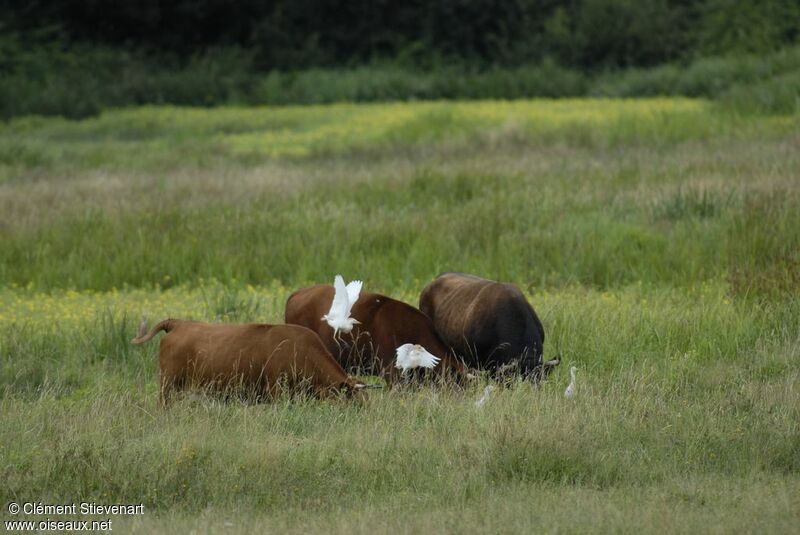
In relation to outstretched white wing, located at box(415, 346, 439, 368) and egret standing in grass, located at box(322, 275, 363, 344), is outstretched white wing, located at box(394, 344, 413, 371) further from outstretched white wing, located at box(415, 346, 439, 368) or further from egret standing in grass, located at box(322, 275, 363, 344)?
egret standing in grass, located at box(322, 275, 363, 344)

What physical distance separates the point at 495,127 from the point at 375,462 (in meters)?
22.6

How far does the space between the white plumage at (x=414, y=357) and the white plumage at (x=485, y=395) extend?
0.41 meters

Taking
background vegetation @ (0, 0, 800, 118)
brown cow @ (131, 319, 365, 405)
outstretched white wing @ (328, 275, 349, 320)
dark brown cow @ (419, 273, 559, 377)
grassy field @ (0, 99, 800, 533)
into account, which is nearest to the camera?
grassy field @ (0, 99, 800, 533)

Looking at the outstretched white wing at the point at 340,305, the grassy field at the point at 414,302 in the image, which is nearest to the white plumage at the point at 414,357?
the grassy field at the point at 414,302

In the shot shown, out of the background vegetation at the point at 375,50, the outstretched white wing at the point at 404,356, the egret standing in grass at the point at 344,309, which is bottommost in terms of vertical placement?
the background vegetation at the point at 375,50

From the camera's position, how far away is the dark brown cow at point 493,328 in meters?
8.93

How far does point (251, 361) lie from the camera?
8.28 meters

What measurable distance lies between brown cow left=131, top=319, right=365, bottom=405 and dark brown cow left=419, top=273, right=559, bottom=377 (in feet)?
4.29

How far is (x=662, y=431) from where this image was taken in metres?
7.58

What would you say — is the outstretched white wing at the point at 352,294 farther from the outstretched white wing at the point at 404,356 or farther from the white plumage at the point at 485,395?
the white plumage at the point at 485,395

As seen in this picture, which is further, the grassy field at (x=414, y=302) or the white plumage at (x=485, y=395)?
the white plumage at (x=485, y=395)

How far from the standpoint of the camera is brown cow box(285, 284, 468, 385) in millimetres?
8844

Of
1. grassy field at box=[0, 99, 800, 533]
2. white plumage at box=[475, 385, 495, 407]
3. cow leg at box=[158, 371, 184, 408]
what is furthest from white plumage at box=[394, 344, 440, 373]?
cow leg at box=[158, 371, 184, 408]

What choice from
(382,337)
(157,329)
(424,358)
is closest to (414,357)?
(424,358)
